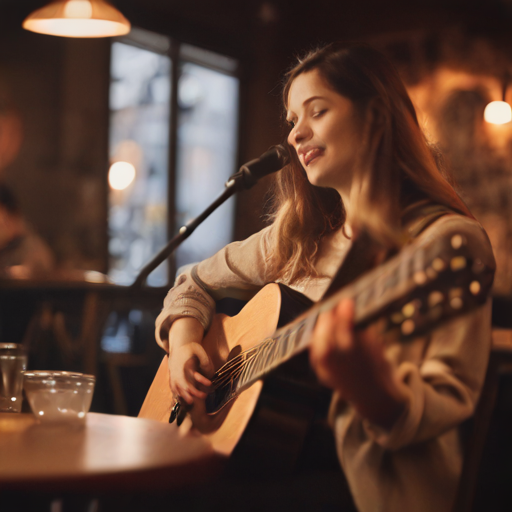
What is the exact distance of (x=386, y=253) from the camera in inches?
35.3

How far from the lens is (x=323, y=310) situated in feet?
2.76

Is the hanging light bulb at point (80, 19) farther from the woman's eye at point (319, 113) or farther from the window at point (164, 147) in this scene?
the woman's eye at point (319, 113)

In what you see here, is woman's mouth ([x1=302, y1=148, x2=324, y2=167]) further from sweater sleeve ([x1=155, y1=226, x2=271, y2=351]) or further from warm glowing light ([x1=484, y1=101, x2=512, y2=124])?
warm glowing light ([x1=484, y1=101, x2=512, y2=124])

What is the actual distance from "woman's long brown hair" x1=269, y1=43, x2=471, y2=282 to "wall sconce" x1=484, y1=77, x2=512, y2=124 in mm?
672

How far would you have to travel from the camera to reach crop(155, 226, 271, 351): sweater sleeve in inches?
49.1

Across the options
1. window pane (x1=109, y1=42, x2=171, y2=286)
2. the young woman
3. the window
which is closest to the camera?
the young woman

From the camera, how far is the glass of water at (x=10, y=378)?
3.96ft

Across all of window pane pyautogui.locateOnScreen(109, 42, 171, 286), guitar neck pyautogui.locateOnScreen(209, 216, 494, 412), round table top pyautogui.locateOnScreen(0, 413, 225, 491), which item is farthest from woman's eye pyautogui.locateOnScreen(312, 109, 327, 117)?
window pane pyautogui.locateOnScreen(109, 42, 171, 286)

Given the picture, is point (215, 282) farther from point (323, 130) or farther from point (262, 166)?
point (323, 130)

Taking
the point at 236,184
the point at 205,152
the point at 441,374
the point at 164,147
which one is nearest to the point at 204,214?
the point at 236,184

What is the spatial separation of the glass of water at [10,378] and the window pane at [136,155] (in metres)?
1.11

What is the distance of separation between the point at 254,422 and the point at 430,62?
3.71 feet

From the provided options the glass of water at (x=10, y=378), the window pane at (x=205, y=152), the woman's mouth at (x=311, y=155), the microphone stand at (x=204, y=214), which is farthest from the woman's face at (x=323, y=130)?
the glass of water at (x=10, y=378)

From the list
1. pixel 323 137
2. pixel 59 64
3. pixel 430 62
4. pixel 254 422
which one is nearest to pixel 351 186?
pixel 323 137
